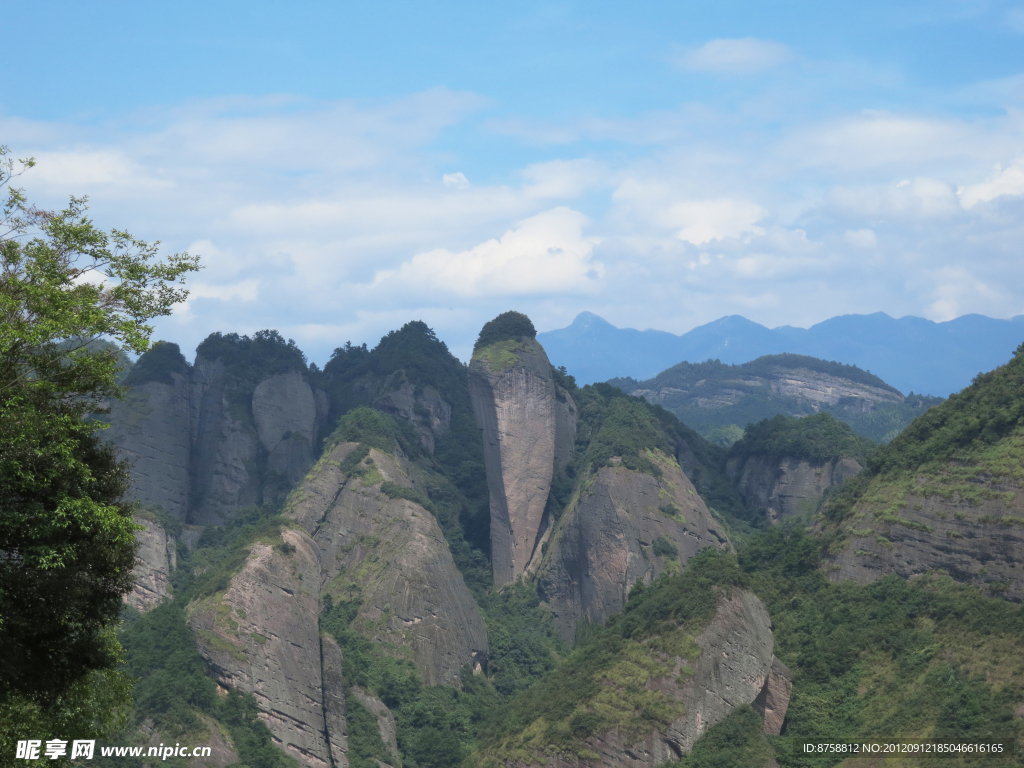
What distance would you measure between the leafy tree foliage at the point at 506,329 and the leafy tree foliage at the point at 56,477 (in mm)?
57719

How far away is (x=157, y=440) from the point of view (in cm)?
8006

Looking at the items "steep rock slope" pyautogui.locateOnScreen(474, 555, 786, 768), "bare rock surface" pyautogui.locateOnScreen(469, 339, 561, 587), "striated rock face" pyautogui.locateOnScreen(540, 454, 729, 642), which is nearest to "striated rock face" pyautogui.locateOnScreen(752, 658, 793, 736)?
"steep rock slope" pyautogui.locateOnScreen(474, 555, 786, 768)

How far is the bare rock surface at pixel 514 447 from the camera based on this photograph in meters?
73.4

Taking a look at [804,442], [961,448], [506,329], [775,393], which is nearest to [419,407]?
[506,329]

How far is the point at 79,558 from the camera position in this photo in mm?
19344

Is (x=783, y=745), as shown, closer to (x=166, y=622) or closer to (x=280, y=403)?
(x=166, y=622)

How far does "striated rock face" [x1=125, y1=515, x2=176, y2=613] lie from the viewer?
6531 cm

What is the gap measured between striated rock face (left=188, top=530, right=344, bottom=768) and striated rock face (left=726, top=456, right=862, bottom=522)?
1547 inches

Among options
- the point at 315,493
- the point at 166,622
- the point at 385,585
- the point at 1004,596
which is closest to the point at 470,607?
the point at 385,585

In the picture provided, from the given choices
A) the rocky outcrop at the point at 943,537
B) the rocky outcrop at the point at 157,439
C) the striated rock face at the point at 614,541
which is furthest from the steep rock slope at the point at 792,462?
the rocky outcrop at the point at 157,439

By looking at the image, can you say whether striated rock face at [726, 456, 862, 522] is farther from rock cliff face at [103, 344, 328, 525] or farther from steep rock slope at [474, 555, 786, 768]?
rock cliff face at [103, 344, 328, 525]

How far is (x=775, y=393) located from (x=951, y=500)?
107 metres

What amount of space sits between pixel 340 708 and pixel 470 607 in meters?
14.5

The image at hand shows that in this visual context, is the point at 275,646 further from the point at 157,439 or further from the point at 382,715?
the point at 157,439
